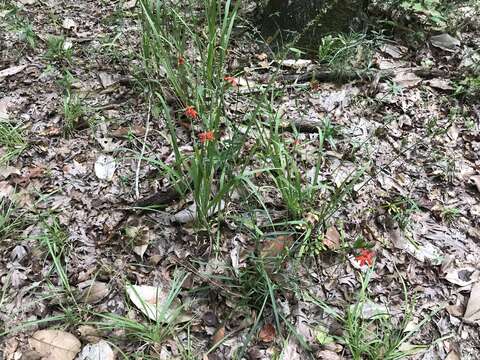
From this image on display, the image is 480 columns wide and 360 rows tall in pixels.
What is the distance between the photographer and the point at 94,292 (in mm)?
1875

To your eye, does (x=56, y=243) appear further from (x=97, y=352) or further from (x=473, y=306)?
(x=473, y=306)

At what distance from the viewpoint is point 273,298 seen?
1.71 meters

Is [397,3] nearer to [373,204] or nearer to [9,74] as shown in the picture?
[373,204]

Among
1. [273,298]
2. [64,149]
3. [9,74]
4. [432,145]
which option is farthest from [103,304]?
[432,145]

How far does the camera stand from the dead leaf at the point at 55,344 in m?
1.70

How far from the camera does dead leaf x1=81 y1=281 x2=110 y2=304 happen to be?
1.86 metres

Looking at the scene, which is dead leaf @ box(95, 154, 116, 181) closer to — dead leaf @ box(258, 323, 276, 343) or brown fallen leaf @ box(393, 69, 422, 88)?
dead leaf @ box(258, 323, 276, 343)

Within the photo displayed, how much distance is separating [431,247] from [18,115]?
2.47 m

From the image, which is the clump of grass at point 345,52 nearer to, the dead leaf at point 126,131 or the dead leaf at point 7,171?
the dead leaf at point 126,131

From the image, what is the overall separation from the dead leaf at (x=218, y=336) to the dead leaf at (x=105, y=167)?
1019 millimetres

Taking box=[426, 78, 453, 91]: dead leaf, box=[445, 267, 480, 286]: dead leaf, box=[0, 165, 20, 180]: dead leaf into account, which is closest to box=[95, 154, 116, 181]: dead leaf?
box=[0, 165, 20, 180]: dead leaf

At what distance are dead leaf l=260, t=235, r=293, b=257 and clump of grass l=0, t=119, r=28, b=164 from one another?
1.47 metres

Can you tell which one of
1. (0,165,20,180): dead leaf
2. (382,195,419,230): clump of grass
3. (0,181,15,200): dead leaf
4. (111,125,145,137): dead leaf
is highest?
(111,125,145,137): dead leaf

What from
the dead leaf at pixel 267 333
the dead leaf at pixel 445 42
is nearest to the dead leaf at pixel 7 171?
the dead leaf at pixel 267 333
